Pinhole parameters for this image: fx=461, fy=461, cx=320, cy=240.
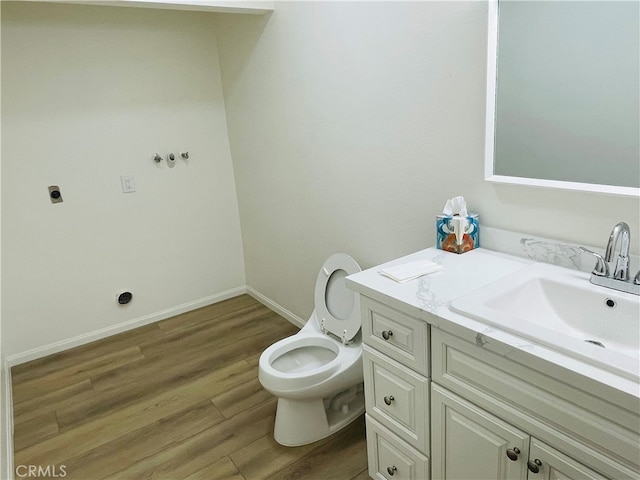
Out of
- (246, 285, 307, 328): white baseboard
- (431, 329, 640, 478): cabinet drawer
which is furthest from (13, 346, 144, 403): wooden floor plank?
(431, 329, 640, 478): cabinet drawer

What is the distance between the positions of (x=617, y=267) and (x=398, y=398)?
0.75 metres

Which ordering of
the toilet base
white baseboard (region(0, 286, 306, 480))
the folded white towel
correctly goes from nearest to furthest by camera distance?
the folded white towel, the toilet base, white baseboard (region(0, 286, 306, 480))

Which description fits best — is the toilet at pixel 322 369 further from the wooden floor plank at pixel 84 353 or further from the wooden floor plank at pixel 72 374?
the wooden floor plank at pixel 84 353

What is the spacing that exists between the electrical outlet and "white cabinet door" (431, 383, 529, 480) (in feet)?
7.79

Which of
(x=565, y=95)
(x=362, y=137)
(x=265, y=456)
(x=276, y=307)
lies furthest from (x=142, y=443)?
(x=565, y=95)

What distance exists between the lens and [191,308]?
3.40 meters

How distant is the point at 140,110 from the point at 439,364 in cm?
248

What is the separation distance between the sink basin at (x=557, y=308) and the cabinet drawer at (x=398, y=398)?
0.31 meters

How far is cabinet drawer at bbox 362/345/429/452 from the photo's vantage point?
1.40m

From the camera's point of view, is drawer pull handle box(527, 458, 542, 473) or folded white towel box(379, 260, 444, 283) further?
folded white towel box(379, 260, 444, 283)

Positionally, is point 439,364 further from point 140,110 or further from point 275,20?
point 140,110

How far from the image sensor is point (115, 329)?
3.11 metres

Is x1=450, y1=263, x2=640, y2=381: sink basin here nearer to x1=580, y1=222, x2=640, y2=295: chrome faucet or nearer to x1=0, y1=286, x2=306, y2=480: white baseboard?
x1=580, y1=222, x2=640, y2=295: chrome faucet

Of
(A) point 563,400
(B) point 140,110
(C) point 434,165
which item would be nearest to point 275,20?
(B) point 140,110
